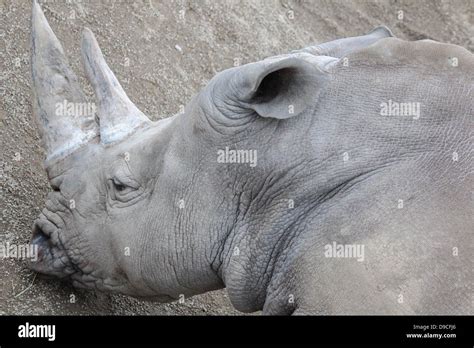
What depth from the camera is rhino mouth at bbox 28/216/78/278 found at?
15.8 feet

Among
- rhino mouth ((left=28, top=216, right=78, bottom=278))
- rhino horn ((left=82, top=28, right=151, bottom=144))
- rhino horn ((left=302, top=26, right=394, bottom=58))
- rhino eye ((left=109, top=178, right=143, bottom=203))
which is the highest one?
rhino horn ((left=302, top=26, right=394, bottom=58))

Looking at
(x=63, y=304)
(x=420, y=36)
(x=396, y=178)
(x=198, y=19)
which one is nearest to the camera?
(x=396, y=178)

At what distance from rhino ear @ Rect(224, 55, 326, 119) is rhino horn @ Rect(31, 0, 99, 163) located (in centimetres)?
106

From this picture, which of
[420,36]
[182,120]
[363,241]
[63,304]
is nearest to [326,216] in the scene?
[363,241]

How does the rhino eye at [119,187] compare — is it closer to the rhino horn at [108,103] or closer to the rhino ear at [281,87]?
the rhino horn at [108,103]

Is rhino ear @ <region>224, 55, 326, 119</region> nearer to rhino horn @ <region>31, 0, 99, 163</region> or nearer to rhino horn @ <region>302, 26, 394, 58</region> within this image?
rhino horn @ <region>302, 26, 394, 58</region>

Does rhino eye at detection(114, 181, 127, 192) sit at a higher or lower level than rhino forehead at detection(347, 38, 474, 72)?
lower

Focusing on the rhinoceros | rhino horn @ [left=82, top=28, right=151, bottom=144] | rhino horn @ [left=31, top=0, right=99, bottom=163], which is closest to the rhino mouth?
the rhinoceros

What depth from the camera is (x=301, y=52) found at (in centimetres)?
462

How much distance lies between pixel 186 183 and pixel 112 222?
494 millimetres

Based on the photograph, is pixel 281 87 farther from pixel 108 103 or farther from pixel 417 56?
pixel 108 103

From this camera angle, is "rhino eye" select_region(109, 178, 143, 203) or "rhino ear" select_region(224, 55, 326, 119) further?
"rhino eye" select_region(109, 178, 143, 203)

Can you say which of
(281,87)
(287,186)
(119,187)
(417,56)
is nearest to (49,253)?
(119,187)

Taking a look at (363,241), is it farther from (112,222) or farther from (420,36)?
(420,36)
